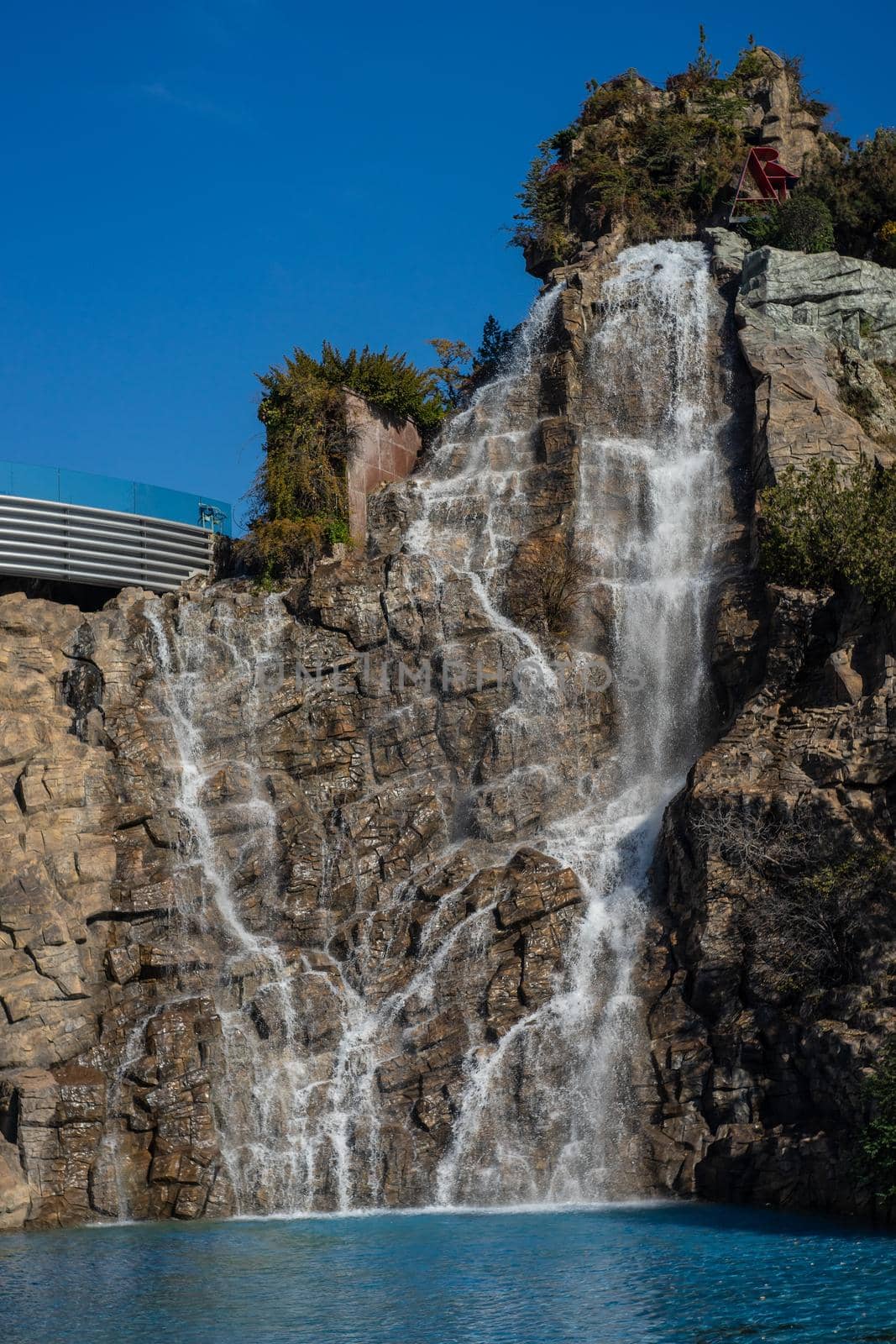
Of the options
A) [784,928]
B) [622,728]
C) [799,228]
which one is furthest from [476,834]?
[799,228]

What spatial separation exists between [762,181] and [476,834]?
24.9 m

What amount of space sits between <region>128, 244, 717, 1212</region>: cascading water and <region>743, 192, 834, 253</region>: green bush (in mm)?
2241

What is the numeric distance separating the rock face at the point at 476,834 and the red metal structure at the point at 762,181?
5797 millimetres

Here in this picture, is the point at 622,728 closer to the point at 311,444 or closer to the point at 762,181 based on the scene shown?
the point at 311,444

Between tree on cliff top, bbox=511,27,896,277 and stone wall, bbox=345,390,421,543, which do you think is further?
tree on cliff top, bbox=511,27,896,277

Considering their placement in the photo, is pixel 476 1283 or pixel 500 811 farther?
pixel 500 811

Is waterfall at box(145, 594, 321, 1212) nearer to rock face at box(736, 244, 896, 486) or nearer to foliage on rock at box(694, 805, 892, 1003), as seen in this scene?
foliage on rock at box(694, 805, 892, 1003)

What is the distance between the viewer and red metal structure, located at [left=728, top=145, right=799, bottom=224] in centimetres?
4709

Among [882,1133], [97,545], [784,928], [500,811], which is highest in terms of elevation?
[97,545]

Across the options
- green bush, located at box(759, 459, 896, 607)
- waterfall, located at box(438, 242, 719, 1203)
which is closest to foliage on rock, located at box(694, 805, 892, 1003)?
waterfall, located at box(438, 242, 719, 1203)

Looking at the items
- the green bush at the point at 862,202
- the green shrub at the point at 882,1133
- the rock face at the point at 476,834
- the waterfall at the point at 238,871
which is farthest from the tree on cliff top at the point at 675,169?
the green shrub at the point at 882,1133

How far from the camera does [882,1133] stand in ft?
76.1

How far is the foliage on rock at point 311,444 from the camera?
129 feet

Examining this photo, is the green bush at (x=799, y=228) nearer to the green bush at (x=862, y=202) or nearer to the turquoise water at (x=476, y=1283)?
the green bush at (x=862, y=202)
